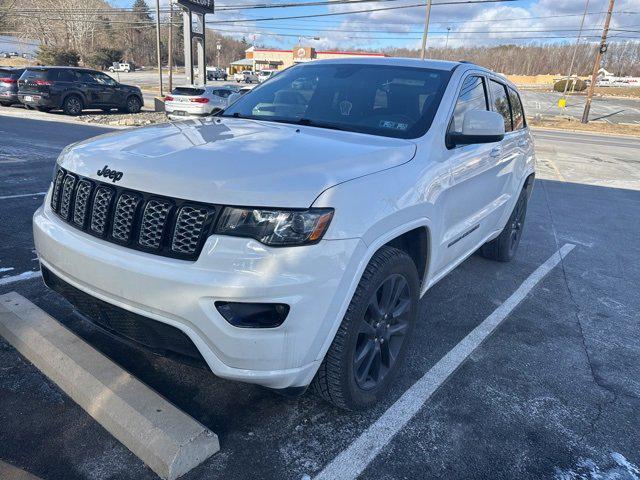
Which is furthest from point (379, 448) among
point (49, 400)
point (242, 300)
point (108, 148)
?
point (108, 148)

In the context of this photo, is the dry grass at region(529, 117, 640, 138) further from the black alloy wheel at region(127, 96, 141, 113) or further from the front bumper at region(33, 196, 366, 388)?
the front bumper at region(33, 196, 366, 388)

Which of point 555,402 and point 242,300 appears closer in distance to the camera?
point 242,300

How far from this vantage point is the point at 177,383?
9.14ft

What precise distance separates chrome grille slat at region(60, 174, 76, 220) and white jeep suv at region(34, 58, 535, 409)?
1 cm

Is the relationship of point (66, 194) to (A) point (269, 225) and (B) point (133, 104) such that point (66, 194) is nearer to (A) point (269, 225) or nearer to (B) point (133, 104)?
(A) point (269, 225)

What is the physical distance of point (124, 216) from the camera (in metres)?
2.22

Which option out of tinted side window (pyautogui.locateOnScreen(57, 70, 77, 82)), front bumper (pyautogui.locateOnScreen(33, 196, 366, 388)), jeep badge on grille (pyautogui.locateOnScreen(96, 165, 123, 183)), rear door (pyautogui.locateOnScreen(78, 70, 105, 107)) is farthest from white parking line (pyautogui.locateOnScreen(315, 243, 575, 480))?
rear door (pyautogui.locateOnScreen(78, 70, 105, 107))

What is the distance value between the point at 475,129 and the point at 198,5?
22.8 meters

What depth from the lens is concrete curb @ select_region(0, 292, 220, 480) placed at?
214 centimetres

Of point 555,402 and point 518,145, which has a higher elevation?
point 518,145

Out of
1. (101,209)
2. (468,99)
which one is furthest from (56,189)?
(468,99)

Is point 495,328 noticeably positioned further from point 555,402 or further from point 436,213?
point 436,213

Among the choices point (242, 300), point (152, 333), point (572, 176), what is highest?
point (242, 300)

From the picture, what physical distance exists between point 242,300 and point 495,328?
2.51m
